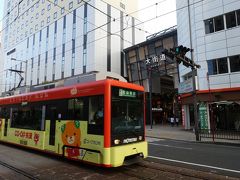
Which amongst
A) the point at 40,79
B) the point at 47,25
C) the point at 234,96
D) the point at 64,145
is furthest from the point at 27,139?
the point at 47,25

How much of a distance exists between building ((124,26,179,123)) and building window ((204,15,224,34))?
5.96m

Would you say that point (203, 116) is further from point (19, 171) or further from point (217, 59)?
point (19, 171)

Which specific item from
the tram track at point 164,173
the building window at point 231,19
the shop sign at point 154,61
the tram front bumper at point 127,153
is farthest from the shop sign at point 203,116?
the tram front bumper at point 127,153

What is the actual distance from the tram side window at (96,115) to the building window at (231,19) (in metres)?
19.3

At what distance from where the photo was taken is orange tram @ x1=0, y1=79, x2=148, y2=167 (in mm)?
7820

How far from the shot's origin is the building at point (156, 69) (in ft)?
109

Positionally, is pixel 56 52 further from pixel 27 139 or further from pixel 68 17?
pixel 27 139

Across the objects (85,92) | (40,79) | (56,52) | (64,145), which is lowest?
(64,145)

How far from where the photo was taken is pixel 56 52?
147 ft

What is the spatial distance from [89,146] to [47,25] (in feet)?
148

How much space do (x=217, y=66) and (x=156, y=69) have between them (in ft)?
38.3

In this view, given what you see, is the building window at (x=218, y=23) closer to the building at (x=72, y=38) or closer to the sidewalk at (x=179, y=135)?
the building at (x=72, y=38)

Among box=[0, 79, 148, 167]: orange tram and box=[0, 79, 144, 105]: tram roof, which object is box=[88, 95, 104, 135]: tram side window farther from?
box=[0, 79, 144, 105]: tram roof

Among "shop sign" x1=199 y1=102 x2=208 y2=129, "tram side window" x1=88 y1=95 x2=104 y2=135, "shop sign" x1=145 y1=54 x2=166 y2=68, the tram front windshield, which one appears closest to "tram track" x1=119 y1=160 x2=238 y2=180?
the tram front windshield
